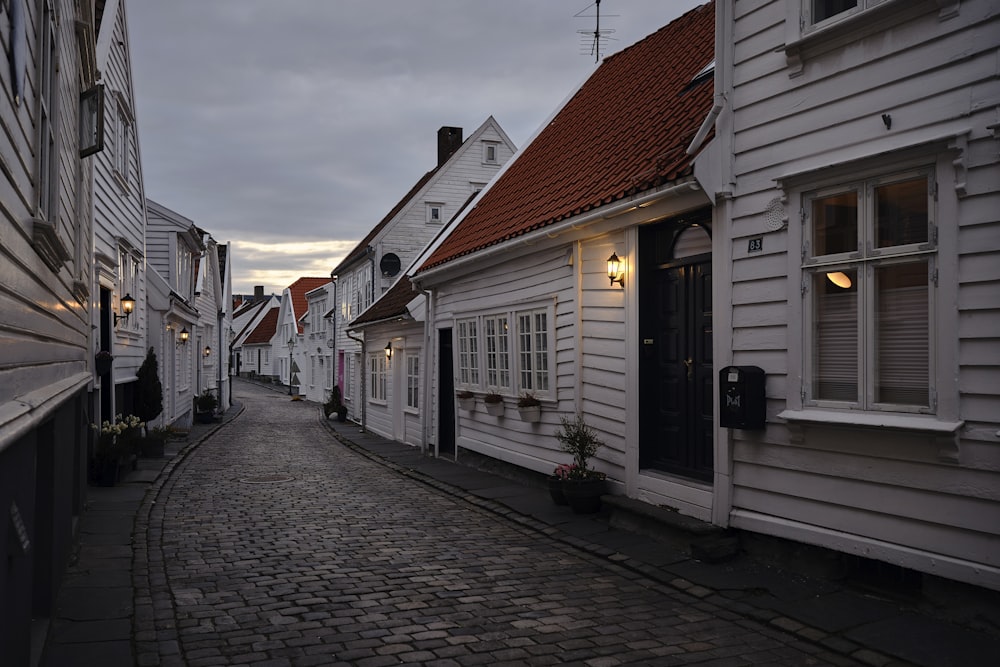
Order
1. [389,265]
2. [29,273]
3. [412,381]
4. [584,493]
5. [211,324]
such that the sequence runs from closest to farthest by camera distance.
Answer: [29,273], [584,493], [412,381], [389,265], [211,324]

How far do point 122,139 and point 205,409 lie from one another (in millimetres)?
13257

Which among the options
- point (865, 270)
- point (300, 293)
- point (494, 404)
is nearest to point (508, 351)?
point (494, 404)

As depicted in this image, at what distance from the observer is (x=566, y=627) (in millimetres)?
5863

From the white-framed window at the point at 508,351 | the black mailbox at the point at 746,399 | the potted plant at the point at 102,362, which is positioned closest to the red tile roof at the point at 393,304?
the white-framed window at the point at 508,351

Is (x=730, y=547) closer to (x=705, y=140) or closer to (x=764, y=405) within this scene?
(x=764, y=405)

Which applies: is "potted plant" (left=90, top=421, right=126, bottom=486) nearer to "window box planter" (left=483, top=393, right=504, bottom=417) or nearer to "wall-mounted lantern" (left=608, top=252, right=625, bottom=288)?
"window box planter" (left=483, top=393, right=504, bottom=417)

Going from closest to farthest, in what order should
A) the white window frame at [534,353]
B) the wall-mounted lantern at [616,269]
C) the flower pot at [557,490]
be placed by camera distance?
the wall-mounted lantern at [616,269] < the flower pot at [557,490] < the white window frame at [534,353]

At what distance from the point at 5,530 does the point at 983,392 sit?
5.48 meters

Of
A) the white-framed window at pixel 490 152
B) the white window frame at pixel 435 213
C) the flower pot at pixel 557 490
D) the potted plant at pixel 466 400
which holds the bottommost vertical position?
the flower pot at pixel 557 490

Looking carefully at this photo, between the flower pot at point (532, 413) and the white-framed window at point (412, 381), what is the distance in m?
7.57

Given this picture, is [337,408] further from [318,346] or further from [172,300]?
[318,346]

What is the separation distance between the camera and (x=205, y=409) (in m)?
27.1

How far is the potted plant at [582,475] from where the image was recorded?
9.47 metres

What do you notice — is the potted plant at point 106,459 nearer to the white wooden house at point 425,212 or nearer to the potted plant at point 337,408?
the white wooden house at point 425,212
